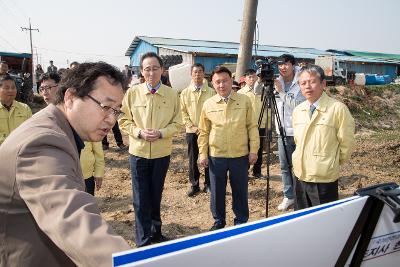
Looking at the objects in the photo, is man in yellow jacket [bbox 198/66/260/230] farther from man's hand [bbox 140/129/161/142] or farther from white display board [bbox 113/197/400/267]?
white display board [bbox 113/197/400/267]

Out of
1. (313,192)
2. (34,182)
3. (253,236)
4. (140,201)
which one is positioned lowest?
(140,201)

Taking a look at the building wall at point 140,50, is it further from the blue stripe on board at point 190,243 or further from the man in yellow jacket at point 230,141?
the blue stripe on board at point 190,243

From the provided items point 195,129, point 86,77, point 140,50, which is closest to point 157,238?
point 195,129

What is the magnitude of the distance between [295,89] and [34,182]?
162 inches

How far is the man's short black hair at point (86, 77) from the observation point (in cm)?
140

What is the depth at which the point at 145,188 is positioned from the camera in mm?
3646

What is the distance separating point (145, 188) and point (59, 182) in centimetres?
269

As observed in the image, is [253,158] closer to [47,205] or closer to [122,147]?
[47,205]

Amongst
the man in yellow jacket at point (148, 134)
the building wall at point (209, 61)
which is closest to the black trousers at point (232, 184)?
the man in yellow jacket at point (148, 134)

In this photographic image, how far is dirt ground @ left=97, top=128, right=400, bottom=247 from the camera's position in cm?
443

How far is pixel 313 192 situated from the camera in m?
3.24

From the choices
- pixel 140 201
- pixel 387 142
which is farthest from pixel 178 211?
pixel 387 142

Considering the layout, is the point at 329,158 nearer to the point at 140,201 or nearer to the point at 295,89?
the point at 295,89

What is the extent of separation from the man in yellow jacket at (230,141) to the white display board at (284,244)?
2.55m
